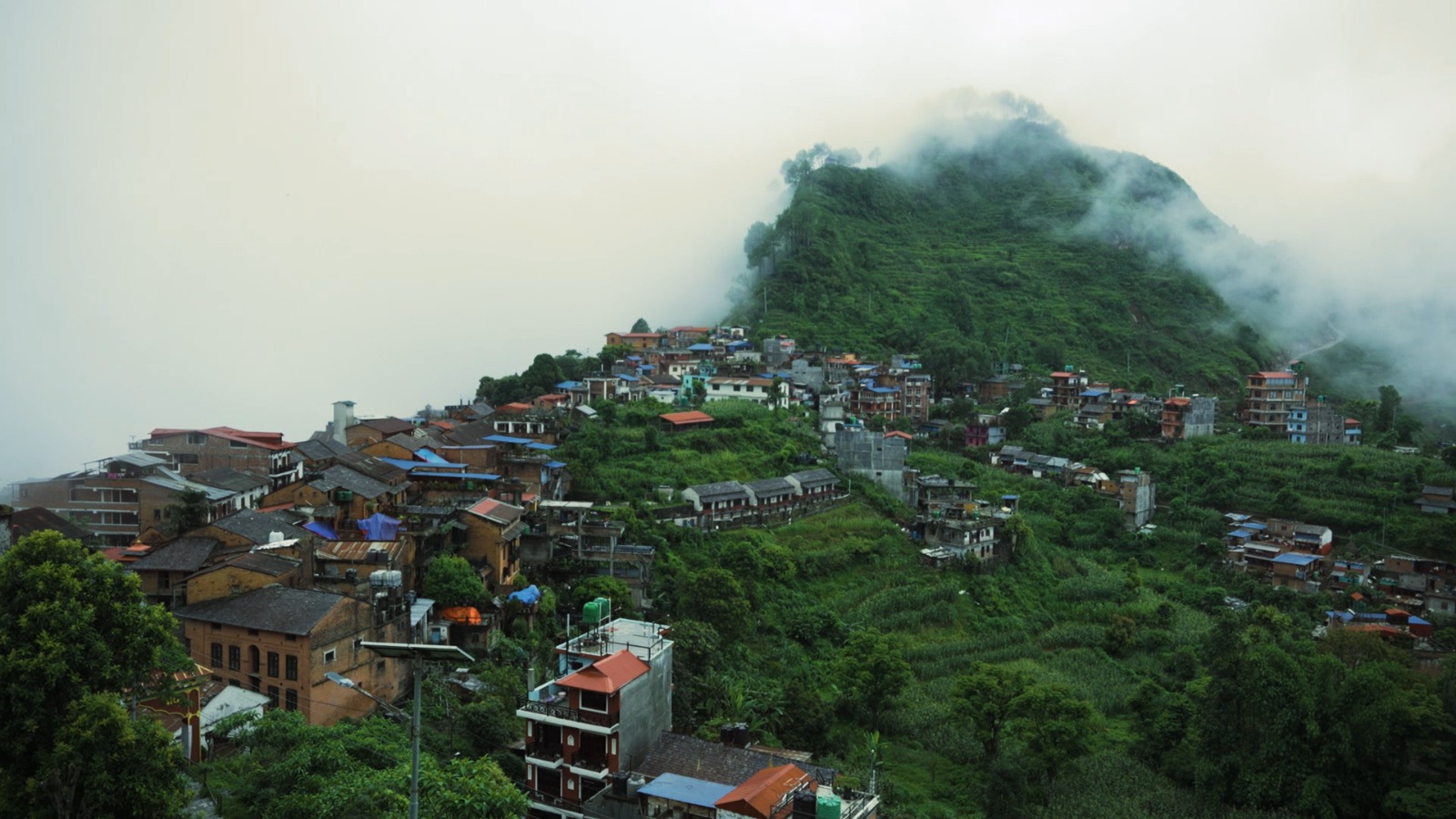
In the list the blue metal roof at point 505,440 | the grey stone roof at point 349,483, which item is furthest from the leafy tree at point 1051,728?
the blue metal roof at point 505,440

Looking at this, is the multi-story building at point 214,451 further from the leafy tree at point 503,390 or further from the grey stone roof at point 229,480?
the leafy tree at point 503,390

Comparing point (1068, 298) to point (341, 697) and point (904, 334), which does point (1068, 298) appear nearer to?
point (904, 334)

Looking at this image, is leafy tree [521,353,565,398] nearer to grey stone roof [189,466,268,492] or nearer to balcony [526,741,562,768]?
grey stone roof [189,466,268,492]

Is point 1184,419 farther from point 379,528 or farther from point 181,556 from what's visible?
point 181,556

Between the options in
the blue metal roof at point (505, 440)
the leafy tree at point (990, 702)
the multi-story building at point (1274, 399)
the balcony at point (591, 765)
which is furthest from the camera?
the multi-story building at point (1274, 399)

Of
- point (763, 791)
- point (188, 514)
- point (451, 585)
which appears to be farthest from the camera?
point (188, 514)

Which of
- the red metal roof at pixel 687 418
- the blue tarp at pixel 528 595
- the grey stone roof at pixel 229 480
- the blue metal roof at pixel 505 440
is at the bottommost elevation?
the blue tarp at pixel 528 595

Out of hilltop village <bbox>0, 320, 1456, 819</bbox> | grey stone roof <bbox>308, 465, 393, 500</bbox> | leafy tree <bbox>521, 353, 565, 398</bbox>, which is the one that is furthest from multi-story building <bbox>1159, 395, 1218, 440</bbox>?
grey stone roof <bbox>308, 465, 393, 500</bbox>

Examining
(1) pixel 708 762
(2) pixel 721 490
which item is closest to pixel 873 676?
(1) pixel 708 762
